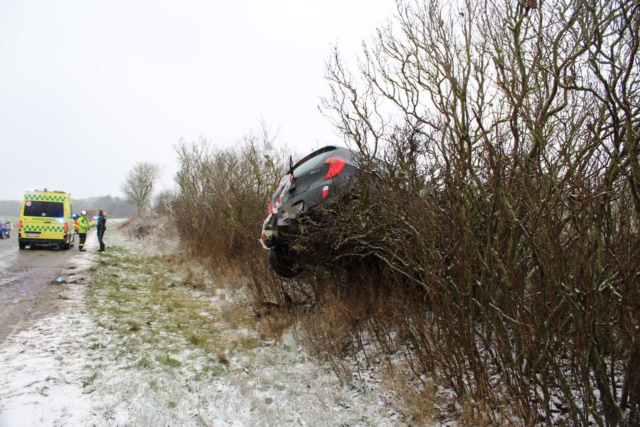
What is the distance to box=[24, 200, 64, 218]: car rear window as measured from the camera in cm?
1405

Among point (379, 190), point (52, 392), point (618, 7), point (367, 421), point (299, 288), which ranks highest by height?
point (618, 7)

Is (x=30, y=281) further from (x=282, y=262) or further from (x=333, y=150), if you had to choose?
(x=333, y=150)

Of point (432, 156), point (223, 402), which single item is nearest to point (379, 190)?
point (432, 156)

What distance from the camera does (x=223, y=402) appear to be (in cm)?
326

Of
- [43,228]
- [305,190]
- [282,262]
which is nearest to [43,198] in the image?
[43,228]

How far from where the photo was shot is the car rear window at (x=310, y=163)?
4310mm

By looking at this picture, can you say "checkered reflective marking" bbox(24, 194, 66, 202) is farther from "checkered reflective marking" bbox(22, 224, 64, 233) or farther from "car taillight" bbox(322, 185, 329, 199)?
"car taillight" bbox(322, 185, 329, 199)

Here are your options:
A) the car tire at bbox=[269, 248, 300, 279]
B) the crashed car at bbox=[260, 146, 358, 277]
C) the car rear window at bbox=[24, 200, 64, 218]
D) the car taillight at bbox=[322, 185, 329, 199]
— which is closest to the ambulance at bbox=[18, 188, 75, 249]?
the car rear window at bbox=[24, 200, 64, 218]

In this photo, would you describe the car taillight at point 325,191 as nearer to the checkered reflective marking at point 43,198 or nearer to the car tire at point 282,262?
the car tire at point 282,262

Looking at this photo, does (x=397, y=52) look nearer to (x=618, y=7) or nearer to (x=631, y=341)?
(x=618, y=7)

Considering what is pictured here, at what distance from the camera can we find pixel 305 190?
4.15 m

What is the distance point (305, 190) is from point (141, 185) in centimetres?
4191

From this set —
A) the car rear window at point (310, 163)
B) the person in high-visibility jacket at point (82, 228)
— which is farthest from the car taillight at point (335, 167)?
the person in high-visibility jacket at point (82, 228)

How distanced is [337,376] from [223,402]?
1.13 metres
